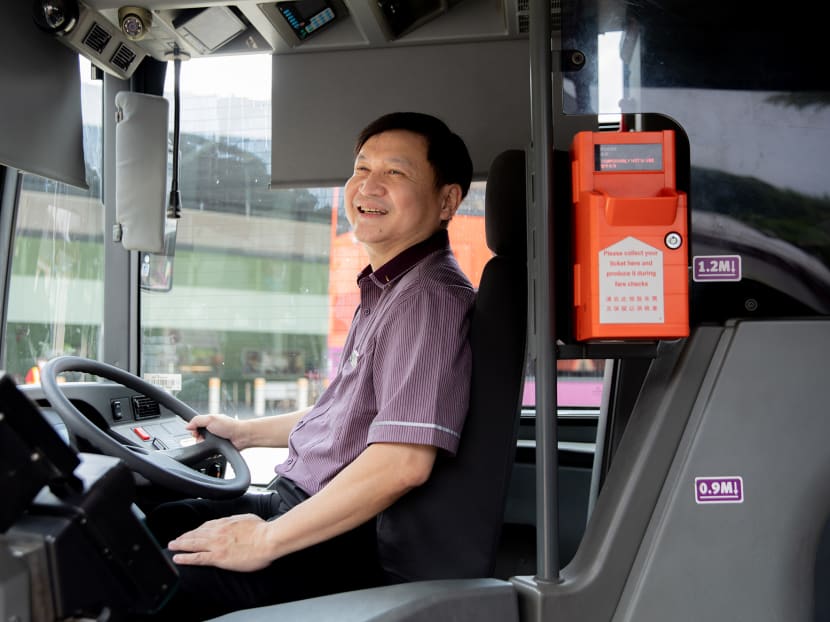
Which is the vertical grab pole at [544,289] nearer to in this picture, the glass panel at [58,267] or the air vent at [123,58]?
the air vent at [123,58]

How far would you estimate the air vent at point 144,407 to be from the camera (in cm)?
210

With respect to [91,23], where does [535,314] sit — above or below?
below

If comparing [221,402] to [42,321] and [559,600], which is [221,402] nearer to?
[42,321]

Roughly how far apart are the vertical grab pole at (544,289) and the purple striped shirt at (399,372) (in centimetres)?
23

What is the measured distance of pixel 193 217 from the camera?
2557 mm

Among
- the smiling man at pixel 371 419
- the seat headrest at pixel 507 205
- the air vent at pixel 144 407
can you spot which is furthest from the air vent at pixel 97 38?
the seat headrest at pixel 507 205

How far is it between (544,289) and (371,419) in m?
0.55

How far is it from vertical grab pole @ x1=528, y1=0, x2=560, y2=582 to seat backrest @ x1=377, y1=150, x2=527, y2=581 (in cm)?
17

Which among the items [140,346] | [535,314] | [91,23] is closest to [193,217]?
[140,346]

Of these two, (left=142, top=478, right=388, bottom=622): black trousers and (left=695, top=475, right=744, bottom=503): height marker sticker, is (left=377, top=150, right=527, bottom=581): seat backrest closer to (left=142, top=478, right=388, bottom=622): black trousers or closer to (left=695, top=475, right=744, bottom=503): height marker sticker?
(left=142, top=478, right=388, bottom=622): black trousers

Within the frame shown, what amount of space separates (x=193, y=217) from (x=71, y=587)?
5.79ft

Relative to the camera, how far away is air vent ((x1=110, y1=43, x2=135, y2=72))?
2.20 meters

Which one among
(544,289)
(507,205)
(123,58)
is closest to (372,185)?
(507,205)

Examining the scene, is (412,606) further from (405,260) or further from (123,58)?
(123,58)
